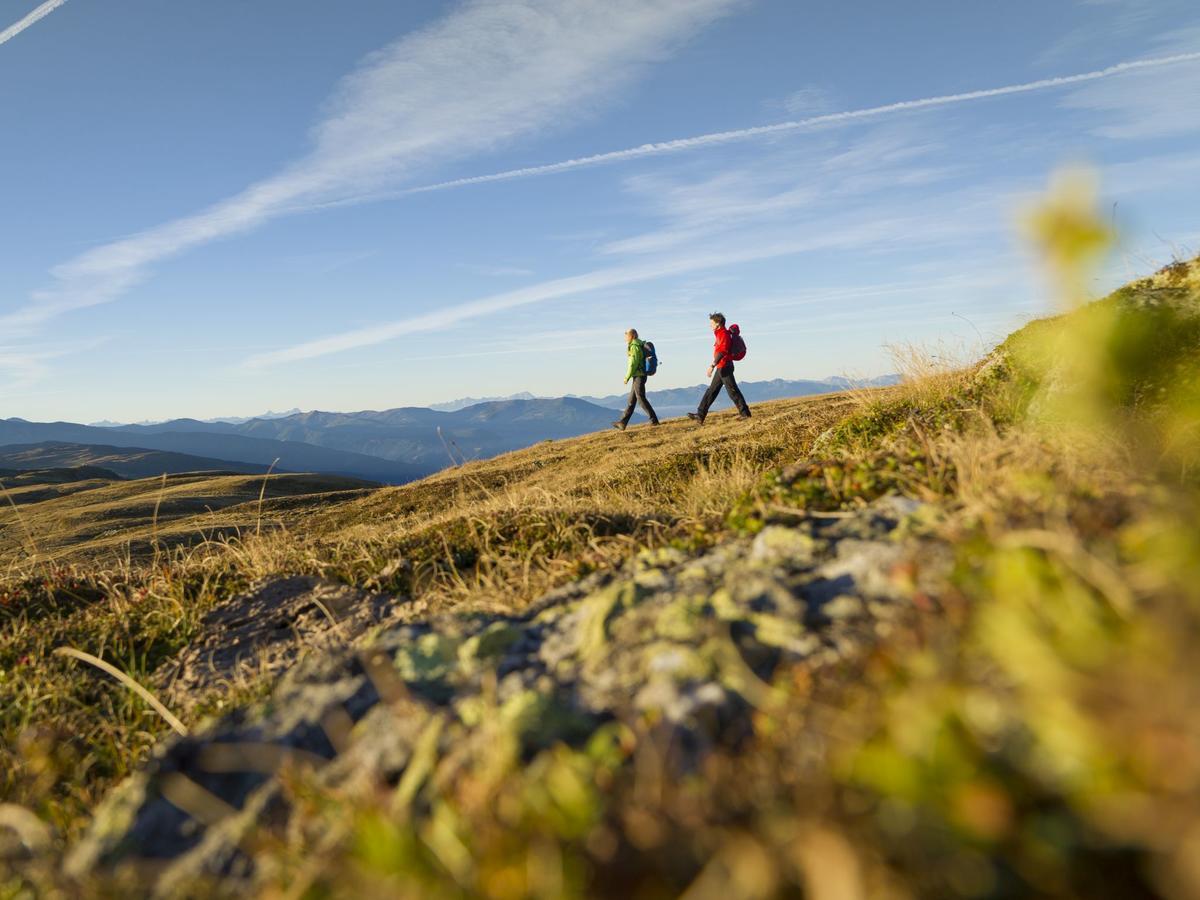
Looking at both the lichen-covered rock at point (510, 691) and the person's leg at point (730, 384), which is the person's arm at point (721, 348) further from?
the lichen-covered rock at point (510, 691)

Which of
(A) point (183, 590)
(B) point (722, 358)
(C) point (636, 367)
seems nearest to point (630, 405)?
(C) point (636, 367)

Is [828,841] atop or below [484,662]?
atop

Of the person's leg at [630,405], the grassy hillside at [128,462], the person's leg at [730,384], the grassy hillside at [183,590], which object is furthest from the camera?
the grassy hillside at [128,462]

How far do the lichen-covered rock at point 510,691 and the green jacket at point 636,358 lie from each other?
75.2 ft

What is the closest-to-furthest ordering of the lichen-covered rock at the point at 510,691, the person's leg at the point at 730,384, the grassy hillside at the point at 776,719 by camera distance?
the grassy hillside at the point at 776,719
the lichen-covered rock at the point at 510,691
the person's leg at the point at 730,384

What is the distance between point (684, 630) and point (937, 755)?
1.16 meters

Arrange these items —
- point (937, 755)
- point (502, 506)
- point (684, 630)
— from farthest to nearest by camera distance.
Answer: point (502, 506)
point (684, 630)
point (937, 755)

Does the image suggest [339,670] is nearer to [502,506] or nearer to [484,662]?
[484,662]

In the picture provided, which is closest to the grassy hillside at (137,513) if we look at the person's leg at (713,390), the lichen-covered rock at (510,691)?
the person's leg at (713,390)

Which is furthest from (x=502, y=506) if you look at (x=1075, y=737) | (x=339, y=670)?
(x=1075, y=737)

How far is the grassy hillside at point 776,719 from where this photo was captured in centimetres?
116

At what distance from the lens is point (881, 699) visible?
1604 millimetres

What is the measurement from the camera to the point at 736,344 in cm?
2159

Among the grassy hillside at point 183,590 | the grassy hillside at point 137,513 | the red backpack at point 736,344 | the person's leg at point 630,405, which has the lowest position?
the grassy hillside at point 137,513
